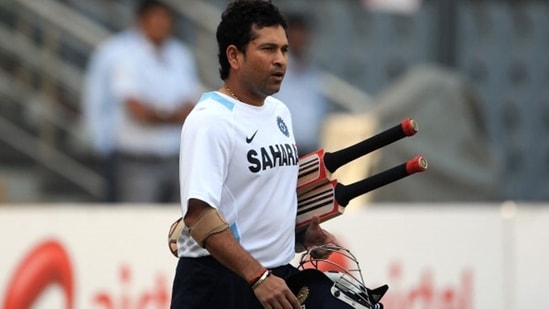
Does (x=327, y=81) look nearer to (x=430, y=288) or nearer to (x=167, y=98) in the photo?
(x=167, y=98)

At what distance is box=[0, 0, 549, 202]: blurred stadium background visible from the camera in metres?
11.2

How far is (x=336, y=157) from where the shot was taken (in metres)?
4.96

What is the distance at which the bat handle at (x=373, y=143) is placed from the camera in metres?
4.80

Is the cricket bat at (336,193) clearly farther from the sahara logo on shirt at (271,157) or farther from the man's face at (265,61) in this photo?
the man's face at (265,61)

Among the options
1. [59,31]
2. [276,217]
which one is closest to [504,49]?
[59,31]

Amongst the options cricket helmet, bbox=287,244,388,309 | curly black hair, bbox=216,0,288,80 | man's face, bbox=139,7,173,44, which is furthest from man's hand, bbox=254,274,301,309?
man's face, bbox=139,7,173,44

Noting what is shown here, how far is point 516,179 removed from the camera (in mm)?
13594

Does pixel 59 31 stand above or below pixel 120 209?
above

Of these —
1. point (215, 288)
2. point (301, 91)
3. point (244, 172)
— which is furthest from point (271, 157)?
point (301, 91)

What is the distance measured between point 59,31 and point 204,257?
22.8 feet

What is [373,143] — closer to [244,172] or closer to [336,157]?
[336,157]

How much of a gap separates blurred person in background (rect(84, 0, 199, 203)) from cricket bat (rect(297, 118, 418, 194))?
15.6 feet

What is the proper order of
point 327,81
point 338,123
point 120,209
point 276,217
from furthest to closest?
point 327,81, point 338,123, point 120,209, point 276,217

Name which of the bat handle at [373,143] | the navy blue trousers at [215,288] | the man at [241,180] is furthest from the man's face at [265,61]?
the navy blue trousers at [215,288]
